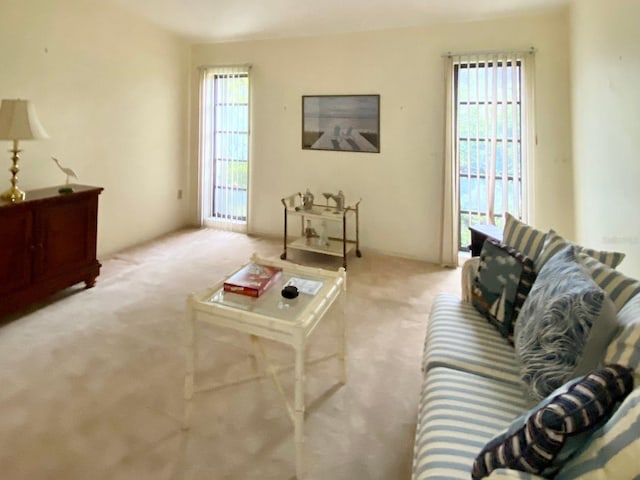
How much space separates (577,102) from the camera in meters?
3.64

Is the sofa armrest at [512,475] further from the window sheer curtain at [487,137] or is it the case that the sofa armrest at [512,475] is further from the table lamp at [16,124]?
the window sheer curtain at [487,137]

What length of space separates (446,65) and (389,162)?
1.14m

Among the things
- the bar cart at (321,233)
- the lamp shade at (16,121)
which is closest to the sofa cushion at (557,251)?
the bar cart at (321,233)

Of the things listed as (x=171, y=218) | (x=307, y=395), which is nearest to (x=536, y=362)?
(x=307, y=395)

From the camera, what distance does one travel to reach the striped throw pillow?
4.69ft

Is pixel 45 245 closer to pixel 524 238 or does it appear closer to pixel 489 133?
pixel 524 238

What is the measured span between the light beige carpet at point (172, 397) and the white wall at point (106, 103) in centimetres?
134

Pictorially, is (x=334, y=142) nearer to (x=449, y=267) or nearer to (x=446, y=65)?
(x=446, y=65)

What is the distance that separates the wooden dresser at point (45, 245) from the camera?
9.51 feet

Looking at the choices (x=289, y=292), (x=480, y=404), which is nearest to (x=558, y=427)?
(x=480, y=404)

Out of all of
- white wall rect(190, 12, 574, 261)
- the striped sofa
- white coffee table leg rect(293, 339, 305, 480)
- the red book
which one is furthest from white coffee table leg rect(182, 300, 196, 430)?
white wall rect(190, 12, 574, 261)

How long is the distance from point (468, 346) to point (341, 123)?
11.7ft

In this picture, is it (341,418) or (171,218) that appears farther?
(171,218)

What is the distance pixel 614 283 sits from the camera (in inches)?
59.0
